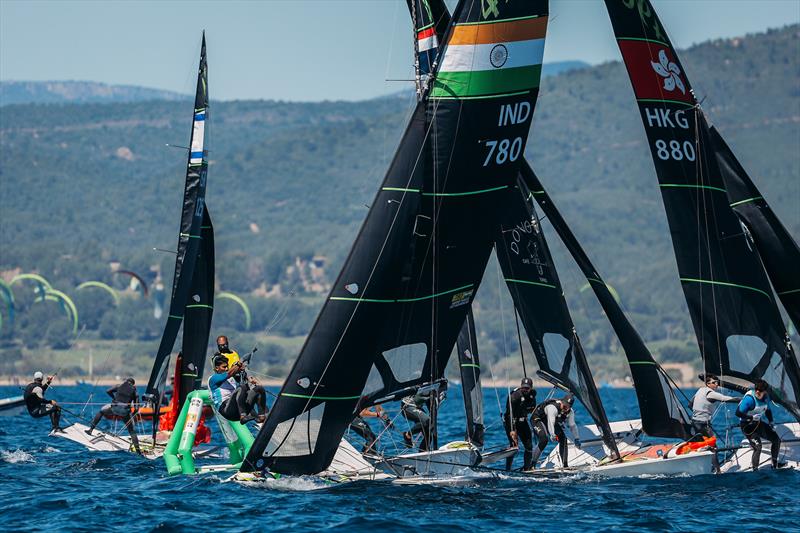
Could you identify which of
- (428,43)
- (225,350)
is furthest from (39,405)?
(428,43)

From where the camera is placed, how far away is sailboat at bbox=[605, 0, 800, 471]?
24078 millimetres

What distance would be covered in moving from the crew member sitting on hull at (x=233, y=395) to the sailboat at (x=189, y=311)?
512 cm

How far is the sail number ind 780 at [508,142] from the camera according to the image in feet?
67.1

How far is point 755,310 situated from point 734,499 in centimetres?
463

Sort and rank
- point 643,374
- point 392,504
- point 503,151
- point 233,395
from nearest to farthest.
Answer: point 392,504 → point 503,151 → point 233,395 → point 643,374

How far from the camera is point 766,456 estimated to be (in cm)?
2405

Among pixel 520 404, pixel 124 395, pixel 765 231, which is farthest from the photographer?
pixel 124 395

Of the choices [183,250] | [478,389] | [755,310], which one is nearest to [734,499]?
[755,310]

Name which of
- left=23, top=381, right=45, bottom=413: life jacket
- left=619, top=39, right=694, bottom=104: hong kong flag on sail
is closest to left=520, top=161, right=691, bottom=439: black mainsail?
left=619, top=39, right=694, bottom=104: hong kong flag on sail

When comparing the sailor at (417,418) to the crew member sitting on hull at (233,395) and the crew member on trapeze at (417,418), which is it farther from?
the crew member sitting on hull at (233,395)

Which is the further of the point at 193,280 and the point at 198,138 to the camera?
the point at 198,138

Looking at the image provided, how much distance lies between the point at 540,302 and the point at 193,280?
8486mm

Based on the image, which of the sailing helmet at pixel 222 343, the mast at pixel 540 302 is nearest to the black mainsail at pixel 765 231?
the mast at pixel 540 302

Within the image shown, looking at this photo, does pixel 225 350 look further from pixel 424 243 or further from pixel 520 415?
pixel 424 243
